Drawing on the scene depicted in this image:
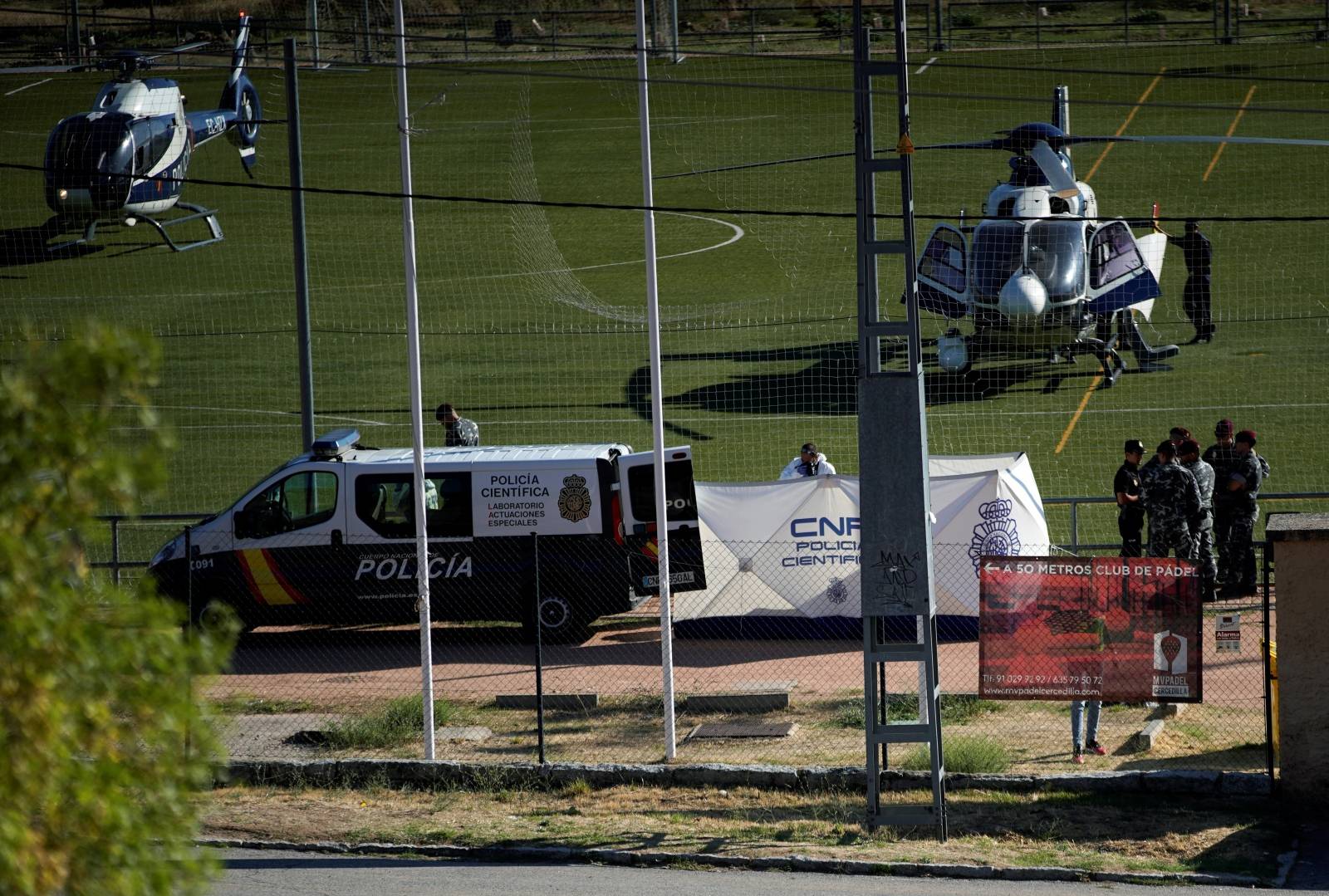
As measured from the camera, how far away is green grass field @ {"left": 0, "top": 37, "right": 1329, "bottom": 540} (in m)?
26.1

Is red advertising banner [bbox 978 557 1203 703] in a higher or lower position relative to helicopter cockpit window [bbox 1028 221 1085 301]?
lower

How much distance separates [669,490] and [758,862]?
5840 mm

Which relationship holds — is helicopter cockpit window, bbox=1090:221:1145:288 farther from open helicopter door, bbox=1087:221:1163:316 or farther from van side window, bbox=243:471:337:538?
van side window, bbox=243:471:337:538

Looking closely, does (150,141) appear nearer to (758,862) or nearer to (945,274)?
(945,274)

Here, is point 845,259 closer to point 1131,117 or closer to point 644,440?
point 644,440

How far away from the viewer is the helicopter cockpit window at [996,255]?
2661 cm

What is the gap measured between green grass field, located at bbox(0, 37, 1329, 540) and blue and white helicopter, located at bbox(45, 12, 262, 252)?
99 cm

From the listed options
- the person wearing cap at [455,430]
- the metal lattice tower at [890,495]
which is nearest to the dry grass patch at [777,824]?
the metal lattice tower at [890,495]

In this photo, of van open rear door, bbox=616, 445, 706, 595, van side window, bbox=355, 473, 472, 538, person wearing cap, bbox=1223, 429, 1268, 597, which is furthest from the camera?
person wearing cap, bbox=1223, 429, 1268, 597

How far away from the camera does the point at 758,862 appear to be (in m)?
10.5

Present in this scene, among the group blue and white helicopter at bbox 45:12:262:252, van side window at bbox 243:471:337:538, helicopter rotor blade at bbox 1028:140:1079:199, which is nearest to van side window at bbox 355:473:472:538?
van side window at bbox 243:471:337:538

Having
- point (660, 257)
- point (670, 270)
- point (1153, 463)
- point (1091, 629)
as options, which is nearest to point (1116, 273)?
point (1153, 463)

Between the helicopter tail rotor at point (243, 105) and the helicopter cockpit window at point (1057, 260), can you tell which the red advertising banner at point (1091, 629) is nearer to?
the helicopter tail rotor at point (243, 105)

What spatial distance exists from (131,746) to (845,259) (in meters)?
32.6
